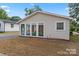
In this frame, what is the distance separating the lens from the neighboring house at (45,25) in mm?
7161

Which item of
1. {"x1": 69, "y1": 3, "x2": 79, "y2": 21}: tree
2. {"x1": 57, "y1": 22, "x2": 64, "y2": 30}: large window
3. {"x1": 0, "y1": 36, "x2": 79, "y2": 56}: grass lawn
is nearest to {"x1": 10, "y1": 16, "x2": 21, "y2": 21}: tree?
{"x1": 0, "y1": 36, "x2": 79, "y2": 56}: grass lawn

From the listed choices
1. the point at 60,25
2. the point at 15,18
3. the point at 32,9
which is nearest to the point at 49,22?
the point at 60,25

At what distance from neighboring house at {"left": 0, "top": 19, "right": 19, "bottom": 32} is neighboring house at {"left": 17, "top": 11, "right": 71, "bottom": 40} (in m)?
0.08

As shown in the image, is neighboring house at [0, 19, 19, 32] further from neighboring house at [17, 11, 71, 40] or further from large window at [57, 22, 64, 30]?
large window at [57, 22, 64, 30]

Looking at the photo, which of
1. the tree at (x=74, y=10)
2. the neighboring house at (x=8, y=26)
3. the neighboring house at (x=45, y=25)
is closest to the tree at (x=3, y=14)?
the neighboring house at (x=8, y=26)

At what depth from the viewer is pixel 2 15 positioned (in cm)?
722

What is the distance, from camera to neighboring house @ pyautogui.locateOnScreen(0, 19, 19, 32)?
7.25 metres

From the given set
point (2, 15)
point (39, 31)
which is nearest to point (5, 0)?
point (2, 15)

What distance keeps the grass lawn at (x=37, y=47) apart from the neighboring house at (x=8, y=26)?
0.57ft

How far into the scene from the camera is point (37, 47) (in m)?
7.17

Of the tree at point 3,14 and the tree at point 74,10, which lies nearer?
the tree at point 74,10

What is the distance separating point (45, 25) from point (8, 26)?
0.59 metres

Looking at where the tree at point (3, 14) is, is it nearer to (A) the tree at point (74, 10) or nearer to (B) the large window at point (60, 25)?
(B) the large window at point (60, 25)

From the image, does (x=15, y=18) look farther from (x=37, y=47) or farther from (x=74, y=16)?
(x=74, y=16)
